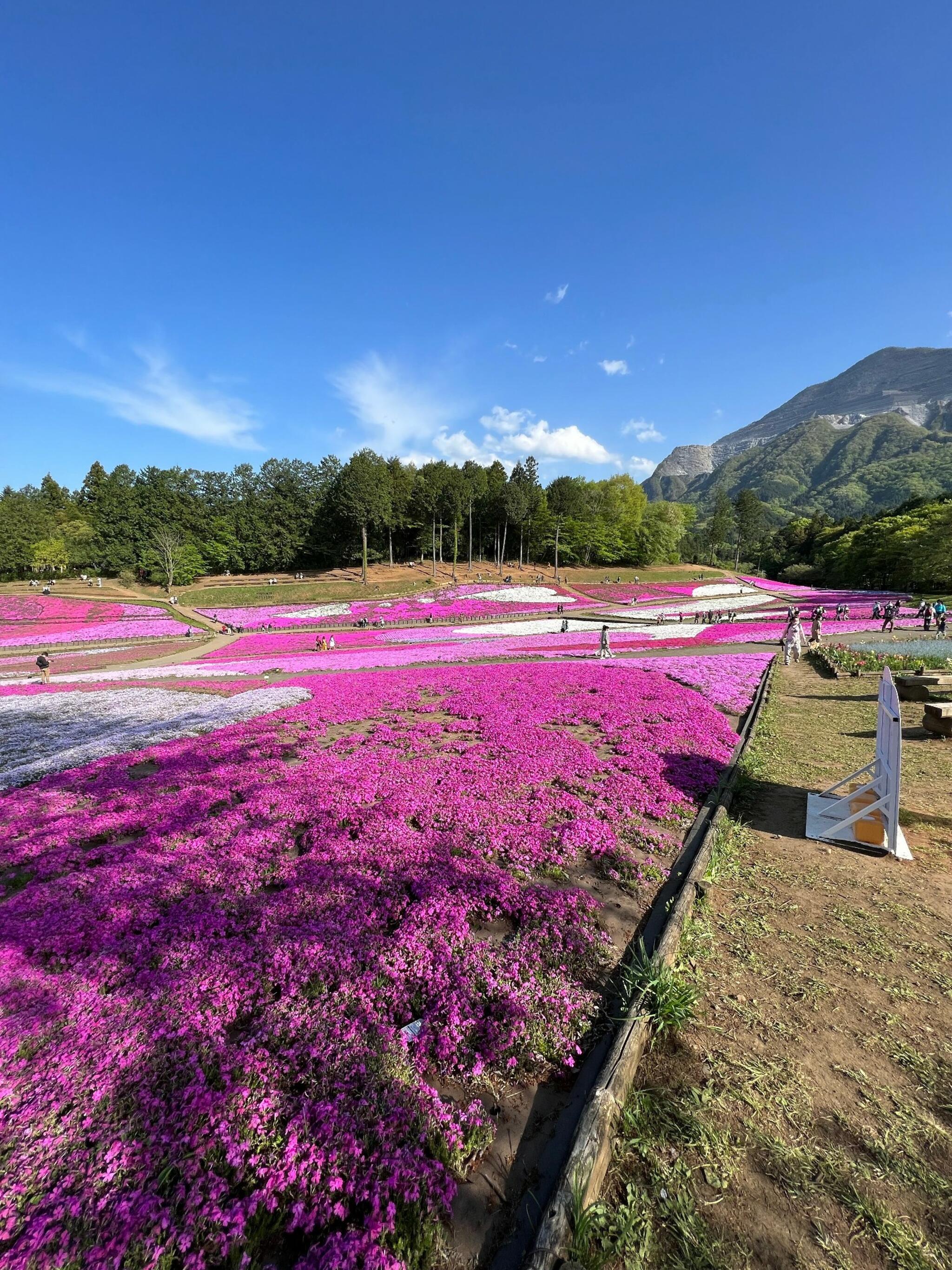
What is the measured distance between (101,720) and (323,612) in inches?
1359

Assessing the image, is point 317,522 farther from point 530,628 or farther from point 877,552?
point 877,552

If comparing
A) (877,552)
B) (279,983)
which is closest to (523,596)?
(279,983)

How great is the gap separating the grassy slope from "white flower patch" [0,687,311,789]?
42.8 ft

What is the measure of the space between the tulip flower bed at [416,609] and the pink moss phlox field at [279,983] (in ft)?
118

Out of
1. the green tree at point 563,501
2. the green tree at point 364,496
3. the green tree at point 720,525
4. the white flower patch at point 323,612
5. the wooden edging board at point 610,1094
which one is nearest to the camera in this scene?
the wooden edging board at point 610,1094

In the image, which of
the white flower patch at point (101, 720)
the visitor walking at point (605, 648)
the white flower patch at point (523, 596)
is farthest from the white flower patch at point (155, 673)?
the white flower patch at point (523, 596)

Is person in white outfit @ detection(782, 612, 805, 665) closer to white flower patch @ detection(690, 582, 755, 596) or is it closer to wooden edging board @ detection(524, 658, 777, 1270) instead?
wooden edging board @ detection(524, 658, 777, 1270)

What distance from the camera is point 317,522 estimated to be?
8294 centimetres

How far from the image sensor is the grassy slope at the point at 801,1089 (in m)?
2.83

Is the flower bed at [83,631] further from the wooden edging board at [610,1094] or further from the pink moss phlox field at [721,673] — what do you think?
the wooden edging board at [610,1094]

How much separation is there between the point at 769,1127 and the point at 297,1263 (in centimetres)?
317

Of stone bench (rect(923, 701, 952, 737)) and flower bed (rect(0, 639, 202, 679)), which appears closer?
stone bench (rect(923, 701, 952, 737))

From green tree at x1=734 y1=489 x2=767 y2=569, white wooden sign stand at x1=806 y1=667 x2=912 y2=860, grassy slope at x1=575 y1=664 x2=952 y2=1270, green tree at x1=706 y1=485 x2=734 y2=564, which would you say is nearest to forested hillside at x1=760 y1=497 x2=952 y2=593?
green tree at x1=734 y1=489 x2=767 y2=569

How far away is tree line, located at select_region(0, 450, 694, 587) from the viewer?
71.5m
